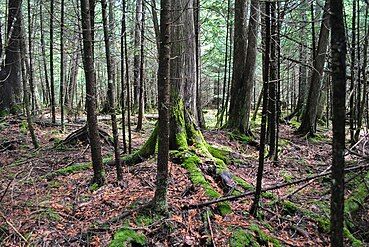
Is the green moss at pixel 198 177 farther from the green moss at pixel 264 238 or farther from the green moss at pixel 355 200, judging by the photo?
the green moss at pixel 355 200

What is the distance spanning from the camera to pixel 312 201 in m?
6.03

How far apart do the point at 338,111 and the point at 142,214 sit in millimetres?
3059

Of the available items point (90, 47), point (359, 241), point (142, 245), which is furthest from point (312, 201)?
point (90, 47)

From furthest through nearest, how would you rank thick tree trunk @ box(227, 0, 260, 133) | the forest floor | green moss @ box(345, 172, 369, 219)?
thick tree trunk @ box(227, 0, 260, 133) → green moss @ box(345, 172, 369, 219) → the forest floor

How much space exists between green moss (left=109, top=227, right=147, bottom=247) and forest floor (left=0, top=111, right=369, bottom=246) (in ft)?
0.05

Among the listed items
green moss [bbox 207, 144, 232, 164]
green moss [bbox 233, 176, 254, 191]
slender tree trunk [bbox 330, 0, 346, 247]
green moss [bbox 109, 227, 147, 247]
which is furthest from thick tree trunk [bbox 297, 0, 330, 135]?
slender tree trunk [bbox 330, 0, 346, 247]

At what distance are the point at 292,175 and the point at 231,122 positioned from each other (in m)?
3.27

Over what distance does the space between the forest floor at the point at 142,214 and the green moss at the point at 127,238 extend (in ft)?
0.05

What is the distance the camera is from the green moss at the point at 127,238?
13.4 ft

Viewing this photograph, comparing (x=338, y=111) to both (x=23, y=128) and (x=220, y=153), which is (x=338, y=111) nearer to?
(x=220, y=153)

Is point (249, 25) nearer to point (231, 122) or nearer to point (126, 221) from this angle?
point (231, 122)

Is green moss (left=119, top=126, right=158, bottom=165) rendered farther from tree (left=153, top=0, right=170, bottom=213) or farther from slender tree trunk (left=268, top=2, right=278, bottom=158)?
slender tree trunk (left=268, top=2, right=278, bottom=158)

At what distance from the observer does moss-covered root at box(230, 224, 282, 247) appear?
445 centimetres

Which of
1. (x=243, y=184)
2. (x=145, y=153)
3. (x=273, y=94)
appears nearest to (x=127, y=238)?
(x=243, y=184)
